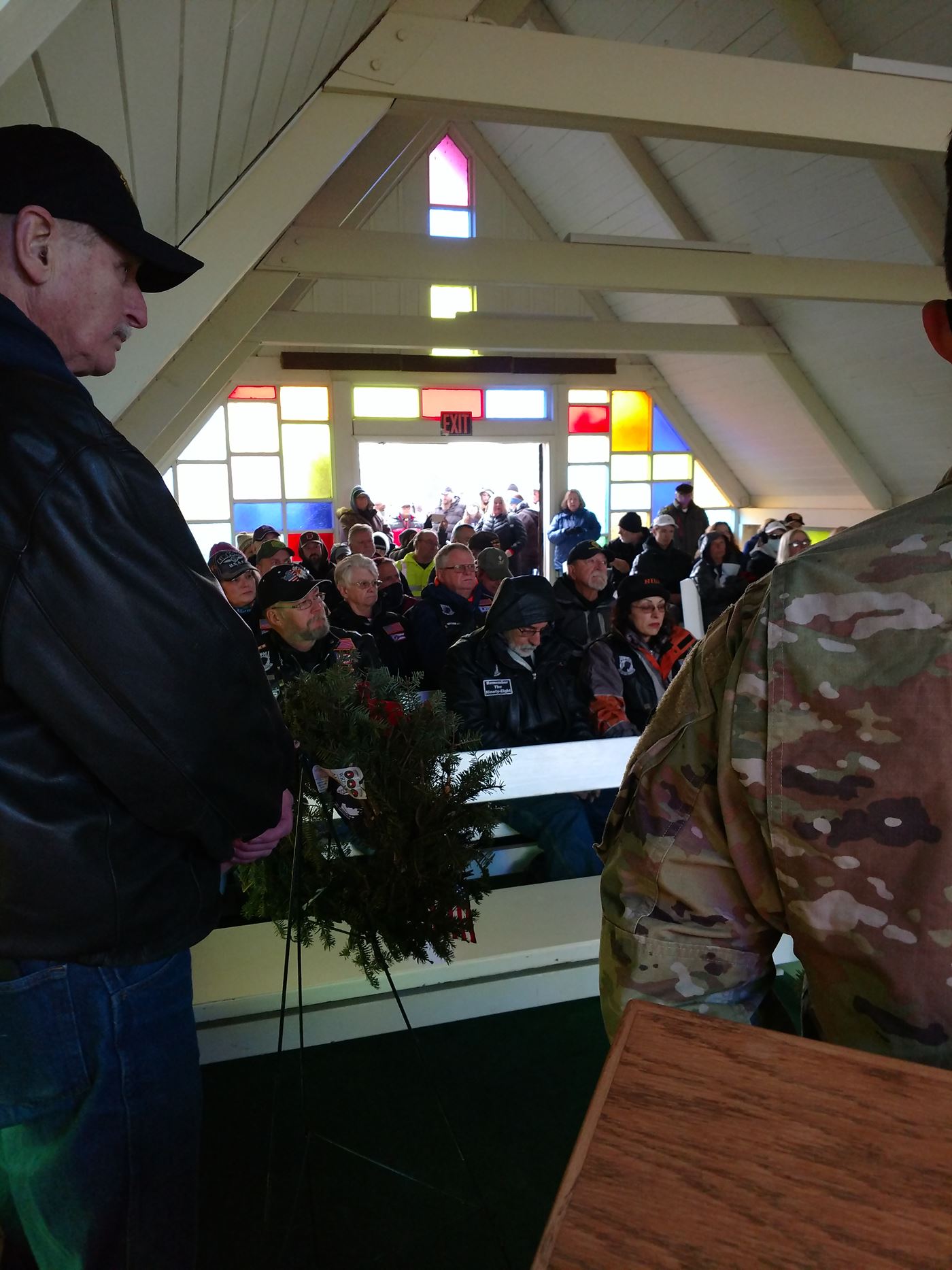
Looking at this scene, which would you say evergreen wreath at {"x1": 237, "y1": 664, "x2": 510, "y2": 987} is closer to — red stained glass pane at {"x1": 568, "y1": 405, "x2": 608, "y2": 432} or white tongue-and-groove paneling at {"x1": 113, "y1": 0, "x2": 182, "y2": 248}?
white tongue-and-groove paneling at {"x1": 113, "y1": 0, "x2": 182, "y2": 248}

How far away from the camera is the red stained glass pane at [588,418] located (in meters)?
12.8

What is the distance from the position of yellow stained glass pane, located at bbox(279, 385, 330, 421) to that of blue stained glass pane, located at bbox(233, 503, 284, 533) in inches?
46.1

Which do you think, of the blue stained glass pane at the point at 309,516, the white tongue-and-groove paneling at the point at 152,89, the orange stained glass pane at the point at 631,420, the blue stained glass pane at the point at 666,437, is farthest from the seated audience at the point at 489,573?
the blue stained glass pane at the point at 666,437

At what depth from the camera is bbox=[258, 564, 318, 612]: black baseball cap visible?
3.69 m

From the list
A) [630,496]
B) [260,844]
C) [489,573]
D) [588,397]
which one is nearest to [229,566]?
[489,573]

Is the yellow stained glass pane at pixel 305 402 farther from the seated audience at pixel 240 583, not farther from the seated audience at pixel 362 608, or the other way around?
the seated audience at pixel 362 608

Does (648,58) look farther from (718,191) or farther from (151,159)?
(718,191)

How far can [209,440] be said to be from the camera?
11.4 metres

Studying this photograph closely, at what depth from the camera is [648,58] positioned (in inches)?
133

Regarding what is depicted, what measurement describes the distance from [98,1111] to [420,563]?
6503mm

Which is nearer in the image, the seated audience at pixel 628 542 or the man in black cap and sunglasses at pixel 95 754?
the man in black cap and sunglasses at pixel 95 754

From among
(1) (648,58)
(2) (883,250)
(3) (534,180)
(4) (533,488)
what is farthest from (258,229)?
(4) (533,488)

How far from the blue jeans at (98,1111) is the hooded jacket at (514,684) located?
7.90ft

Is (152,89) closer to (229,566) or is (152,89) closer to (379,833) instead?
(379,833)
